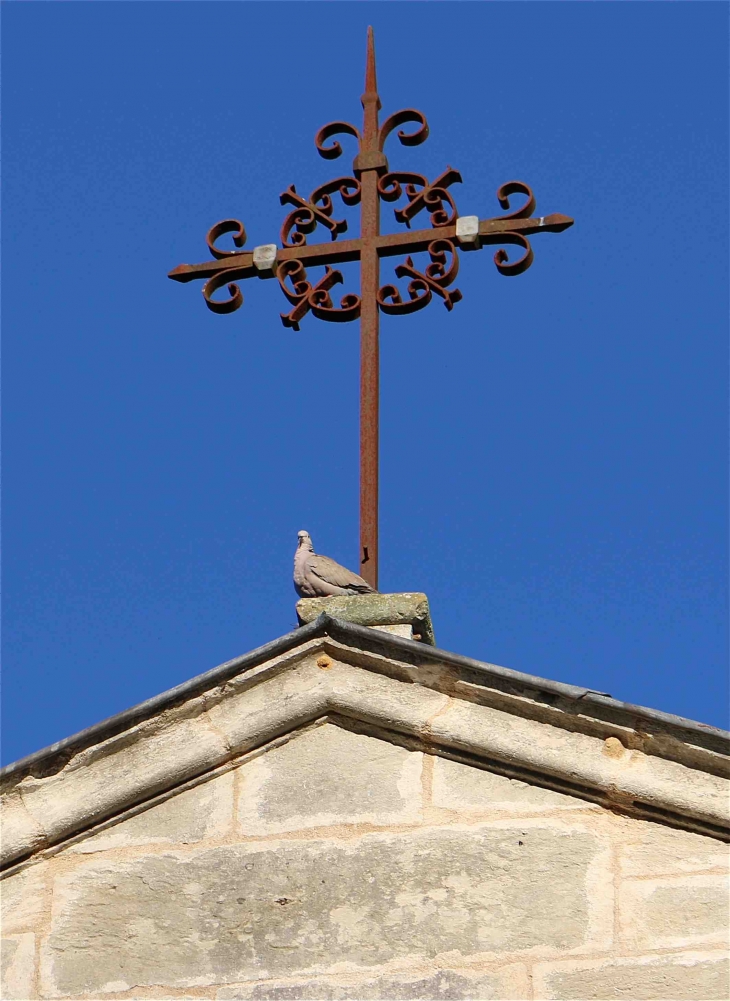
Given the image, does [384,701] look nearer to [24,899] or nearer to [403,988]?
[403,988]

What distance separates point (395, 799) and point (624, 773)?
2.02 ft

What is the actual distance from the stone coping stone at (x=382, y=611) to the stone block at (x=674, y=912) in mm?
1083

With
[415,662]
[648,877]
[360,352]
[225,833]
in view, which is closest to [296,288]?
[360,352]

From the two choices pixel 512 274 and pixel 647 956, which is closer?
pixel 647 956

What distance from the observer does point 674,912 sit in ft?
14.2

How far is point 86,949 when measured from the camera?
451 centimetres

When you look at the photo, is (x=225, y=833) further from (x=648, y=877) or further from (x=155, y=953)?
(x=648, y=877)

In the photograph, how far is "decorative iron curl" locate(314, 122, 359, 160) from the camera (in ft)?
20.8

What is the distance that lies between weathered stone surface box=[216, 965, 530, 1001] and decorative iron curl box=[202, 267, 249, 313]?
2694 mm

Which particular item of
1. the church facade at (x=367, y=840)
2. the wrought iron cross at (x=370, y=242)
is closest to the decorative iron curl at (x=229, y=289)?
the wrought iron cross at (x=370, y=242)

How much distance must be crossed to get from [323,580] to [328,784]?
82 centimetres

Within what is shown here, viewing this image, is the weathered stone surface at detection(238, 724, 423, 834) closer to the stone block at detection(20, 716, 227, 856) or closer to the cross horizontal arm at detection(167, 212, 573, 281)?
the stone block at detection(20, 716, 227, 856)

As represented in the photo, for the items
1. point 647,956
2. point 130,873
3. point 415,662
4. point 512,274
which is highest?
point 512,274

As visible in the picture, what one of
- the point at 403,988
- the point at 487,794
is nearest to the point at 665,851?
the point at 487,794
